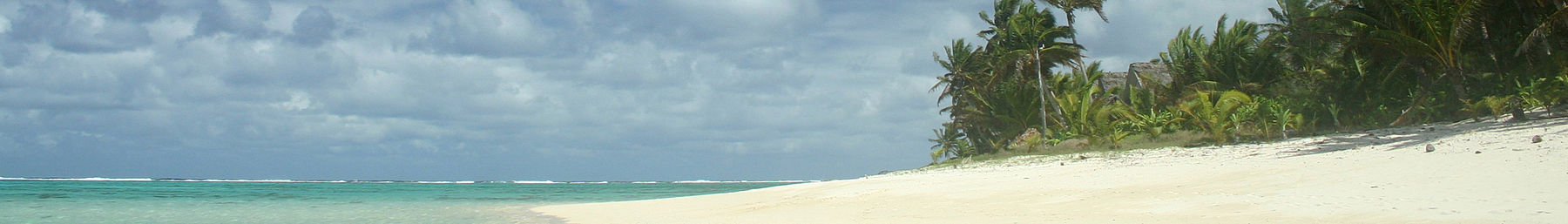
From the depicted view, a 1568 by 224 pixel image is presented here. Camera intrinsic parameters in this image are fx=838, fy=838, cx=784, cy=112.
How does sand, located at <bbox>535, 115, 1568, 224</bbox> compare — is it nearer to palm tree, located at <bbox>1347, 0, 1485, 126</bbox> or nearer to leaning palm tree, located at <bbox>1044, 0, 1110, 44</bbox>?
palm tree, located at <bbox>1347, 0, 1485, 126</bbox>

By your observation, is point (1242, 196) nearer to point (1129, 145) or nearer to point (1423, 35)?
point (1423, 35)

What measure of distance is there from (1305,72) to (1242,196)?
840 inches

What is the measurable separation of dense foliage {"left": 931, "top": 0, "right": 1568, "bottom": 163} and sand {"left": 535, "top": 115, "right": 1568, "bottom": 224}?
Answer: 19.9 feet

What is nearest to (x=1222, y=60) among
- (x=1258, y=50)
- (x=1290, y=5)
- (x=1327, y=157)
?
(x=1258, y=50)

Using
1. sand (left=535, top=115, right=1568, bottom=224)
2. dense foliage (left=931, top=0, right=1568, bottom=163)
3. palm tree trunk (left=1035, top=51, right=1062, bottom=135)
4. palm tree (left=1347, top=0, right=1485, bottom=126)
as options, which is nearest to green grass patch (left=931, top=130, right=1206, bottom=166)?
dense foliage (left=931, top=0, right=1568, bottom=163)

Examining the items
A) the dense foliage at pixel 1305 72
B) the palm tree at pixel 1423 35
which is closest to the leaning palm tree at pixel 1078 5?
the dense foliage at pixel 1305 72

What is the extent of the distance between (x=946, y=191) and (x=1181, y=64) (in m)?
24.6

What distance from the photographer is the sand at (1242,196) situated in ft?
14.5

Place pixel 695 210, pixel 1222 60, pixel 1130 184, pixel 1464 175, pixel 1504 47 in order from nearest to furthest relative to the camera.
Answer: pixel 1464 175, pixel 1130 184, pixel 695 210, pixel 1504 47, pixel 1222 60

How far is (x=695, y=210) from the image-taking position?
322 inches

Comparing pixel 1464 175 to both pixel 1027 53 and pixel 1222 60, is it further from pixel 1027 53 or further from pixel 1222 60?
pixel 1222 60

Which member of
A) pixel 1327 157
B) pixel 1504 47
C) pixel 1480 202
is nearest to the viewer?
pixel 1480 202

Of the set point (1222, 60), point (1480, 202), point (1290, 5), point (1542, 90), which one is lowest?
point (1480, 202)

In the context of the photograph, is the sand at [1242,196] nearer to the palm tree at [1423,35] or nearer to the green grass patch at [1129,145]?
the palm tree at [1423,35]
